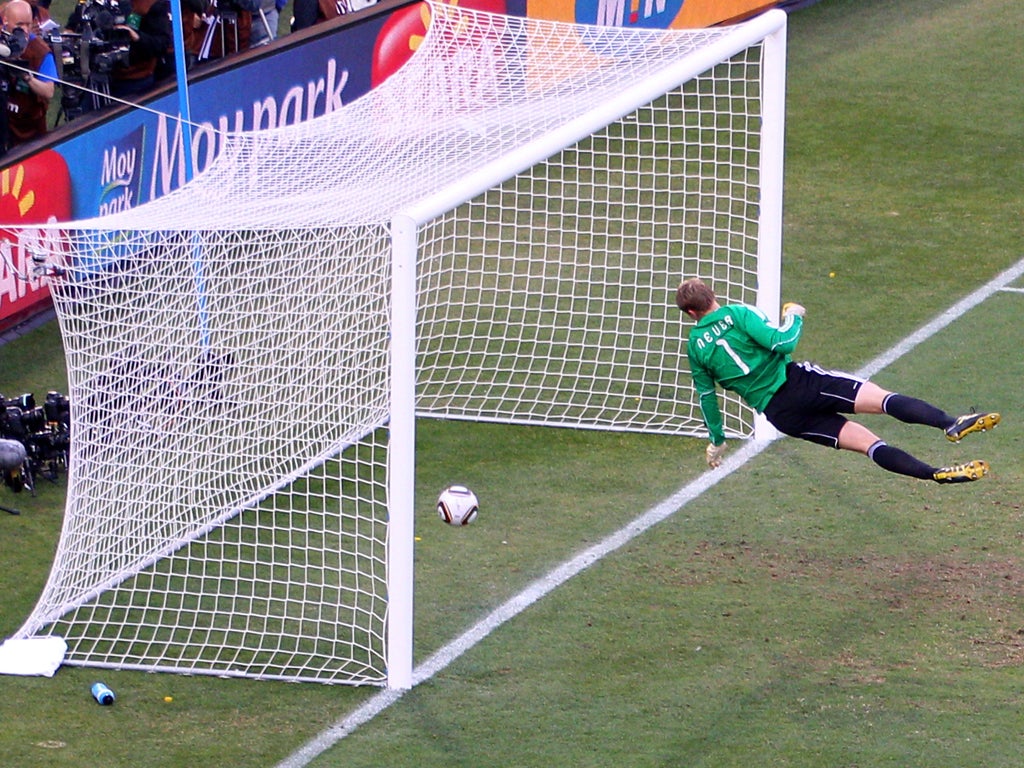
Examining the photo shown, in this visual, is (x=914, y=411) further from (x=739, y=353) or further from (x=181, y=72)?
(x=181, y=72)

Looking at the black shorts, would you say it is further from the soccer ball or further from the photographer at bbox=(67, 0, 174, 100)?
the photographer at bbox=(67, 0, 174, 100)

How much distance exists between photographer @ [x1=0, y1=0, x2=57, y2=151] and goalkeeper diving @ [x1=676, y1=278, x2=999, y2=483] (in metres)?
5.90

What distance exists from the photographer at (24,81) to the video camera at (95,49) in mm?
281

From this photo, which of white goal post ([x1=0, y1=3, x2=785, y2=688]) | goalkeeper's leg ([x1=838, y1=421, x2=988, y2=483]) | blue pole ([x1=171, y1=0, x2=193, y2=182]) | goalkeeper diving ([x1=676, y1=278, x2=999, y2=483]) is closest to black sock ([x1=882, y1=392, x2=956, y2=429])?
goalkeeper diving ([x1=676, y1=278, x2=999, y2=483])

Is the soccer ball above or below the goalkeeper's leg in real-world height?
below

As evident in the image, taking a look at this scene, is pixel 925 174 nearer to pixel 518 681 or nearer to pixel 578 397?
pixel 578 397

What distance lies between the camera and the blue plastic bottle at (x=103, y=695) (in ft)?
24.8

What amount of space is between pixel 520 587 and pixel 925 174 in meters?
7.73

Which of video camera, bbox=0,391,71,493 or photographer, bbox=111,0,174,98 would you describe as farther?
photographer, bbox=111,0,174,98

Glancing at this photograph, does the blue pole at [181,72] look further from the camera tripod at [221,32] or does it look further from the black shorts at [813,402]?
the black shorts at [813,402]

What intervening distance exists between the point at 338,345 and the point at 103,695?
266cm

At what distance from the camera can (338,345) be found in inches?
376

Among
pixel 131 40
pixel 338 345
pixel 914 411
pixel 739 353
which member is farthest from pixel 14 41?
pixel 914 411

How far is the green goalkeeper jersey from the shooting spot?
8.47 m
